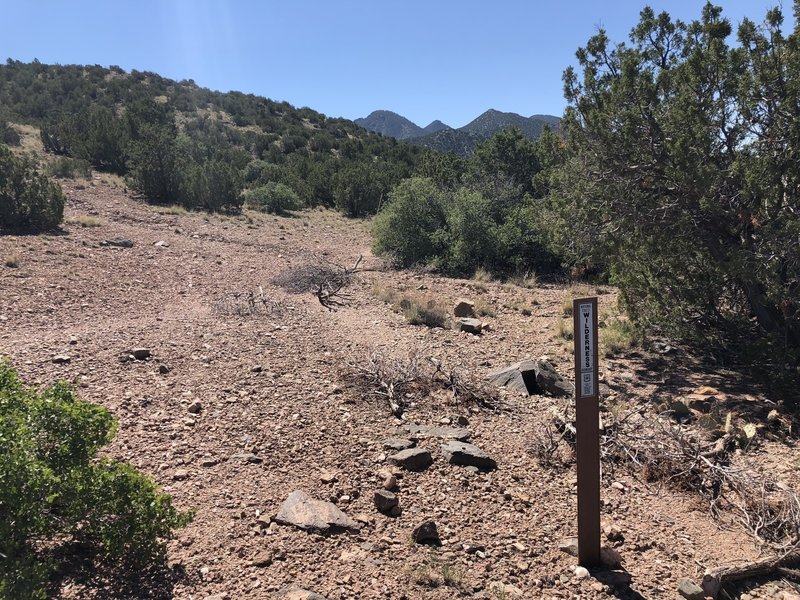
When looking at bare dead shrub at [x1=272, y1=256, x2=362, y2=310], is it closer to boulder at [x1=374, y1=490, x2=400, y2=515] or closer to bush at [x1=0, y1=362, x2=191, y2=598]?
boulder at [x1=374, y1=490, x2=400, y2=515]

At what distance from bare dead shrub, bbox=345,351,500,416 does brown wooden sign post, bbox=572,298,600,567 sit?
7.86ft

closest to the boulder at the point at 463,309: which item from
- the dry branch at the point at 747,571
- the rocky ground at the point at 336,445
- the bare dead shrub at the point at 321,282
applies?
the rocky ground at the point at 336,445

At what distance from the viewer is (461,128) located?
2571 inches

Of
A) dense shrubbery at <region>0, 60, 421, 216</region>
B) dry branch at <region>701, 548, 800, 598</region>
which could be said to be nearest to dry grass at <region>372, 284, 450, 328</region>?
dry branch at <region>701, 548, 800, 598</region>

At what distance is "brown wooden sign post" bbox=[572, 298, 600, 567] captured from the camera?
9.76 ft

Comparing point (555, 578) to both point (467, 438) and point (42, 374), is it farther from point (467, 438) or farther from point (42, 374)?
point (42, 374)

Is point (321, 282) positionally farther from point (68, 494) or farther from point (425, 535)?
point (68, 494)

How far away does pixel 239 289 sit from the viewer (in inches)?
403

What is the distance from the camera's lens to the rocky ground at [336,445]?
10.4ft

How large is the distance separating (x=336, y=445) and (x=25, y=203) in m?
13.2

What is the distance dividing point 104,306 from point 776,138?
30.0 feet

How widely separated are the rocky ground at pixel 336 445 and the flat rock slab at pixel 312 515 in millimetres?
16

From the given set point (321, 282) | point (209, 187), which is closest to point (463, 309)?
point (321, 282)

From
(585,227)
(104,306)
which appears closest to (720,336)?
(585,227)
